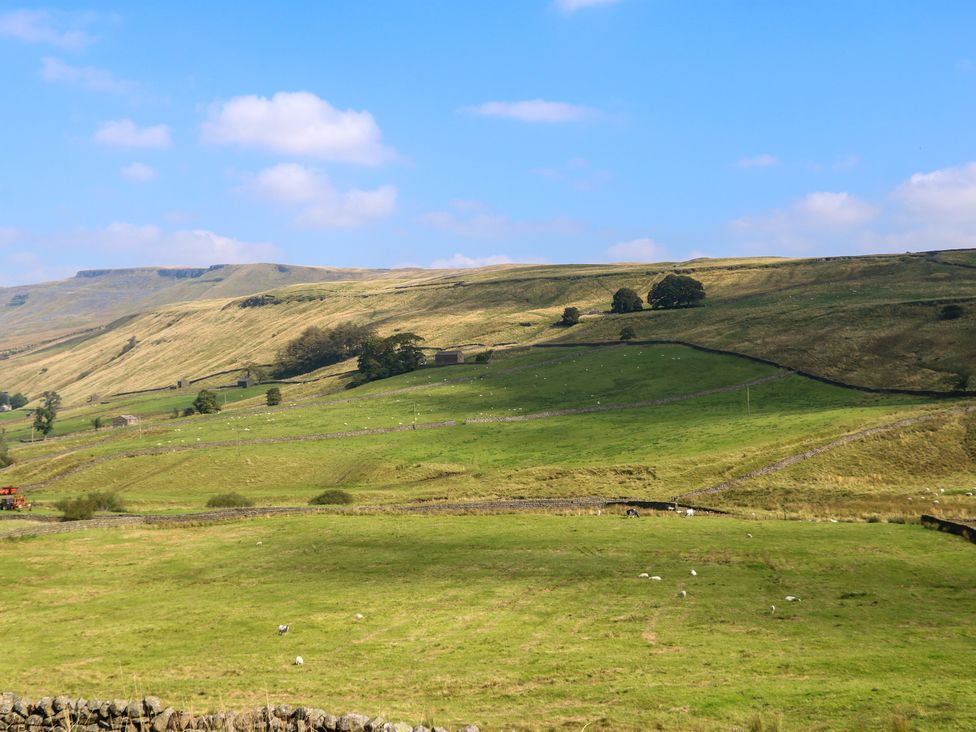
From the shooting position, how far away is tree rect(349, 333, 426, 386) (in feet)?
538

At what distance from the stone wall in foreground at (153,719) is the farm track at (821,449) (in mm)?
52062

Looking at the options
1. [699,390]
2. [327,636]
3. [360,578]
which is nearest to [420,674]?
[327,636]

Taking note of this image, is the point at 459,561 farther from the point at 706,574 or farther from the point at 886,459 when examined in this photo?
the point at 886,459

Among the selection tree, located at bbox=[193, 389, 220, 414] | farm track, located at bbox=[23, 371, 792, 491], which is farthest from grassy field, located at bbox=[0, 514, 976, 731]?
tree, located at bbox=[193, 389, 220, 414]

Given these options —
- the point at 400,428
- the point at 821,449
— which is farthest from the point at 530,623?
the point at 400,428

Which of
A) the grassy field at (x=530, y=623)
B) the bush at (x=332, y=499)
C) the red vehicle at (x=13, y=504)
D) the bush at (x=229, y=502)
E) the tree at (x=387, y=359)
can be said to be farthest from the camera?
the tree at (x=387, y=359)

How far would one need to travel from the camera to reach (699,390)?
11800 centimetres

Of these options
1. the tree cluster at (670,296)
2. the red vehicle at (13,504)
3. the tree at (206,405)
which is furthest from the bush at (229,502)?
the tree cluster at (670,296)

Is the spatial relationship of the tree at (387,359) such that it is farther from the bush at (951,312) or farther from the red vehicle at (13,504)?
the bush at (951,312)

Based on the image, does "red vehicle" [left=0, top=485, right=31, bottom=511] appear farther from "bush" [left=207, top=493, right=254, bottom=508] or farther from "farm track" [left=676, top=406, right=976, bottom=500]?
"farm track" [left=676, top=406, right=976, bottom=500]

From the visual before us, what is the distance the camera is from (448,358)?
168 metres

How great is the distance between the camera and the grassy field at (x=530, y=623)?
2377 centimetres

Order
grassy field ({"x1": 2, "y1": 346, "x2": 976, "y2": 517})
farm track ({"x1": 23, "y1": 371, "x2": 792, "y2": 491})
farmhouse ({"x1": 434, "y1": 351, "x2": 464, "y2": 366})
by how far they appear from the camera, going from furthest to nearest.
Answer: farmhouse ({"x1": 434, "y1": 351, "x2": 464, "y2": 366}), farm track ({"x1": 23, "y1": 371, "x2": 792, "y2": 491}), grassy field ({"x1": 2, "y1": 346, "x2": 976, "y2": 517})

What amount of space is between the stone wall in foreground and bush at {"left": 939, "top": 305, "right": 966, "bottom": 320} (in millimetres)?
136610
